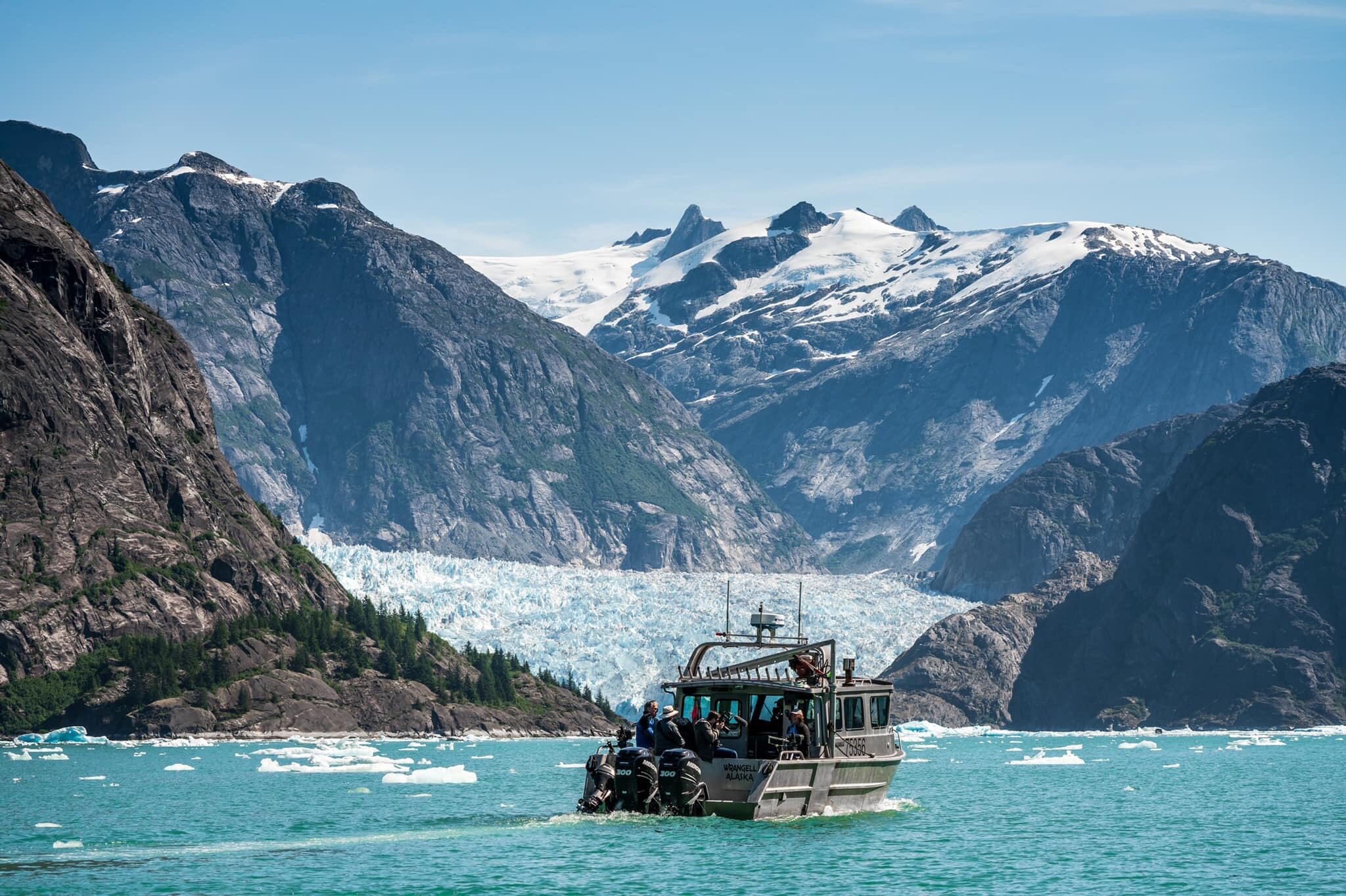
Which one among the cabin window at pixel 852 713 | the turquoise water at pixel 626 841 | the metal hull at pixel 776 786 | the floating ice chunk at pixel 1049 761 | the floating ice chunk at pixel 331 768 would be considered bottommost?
the turquoise water at pixel 626 841

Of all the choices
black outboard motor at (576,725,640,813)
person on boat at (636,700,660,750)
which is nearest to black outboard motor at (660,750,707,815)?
black outboard motor at (576,725,640,813)

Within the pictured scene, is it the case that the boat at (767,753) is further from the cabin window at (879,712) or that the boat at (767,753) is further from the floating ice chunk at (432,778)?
the floating ice chunk at (432,778)

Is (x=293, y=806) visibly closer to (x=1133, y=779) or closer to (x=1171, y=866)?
(x=1171, y=866)

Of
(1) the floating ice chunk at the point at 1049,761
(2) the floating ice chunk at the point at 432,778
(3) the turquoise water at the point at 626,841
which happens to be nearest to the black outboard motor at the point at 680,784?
(3) the turquoise water at the point at 626,841

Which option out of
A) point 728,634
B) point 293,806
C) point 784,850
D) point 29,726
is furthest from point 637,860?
point 29,726

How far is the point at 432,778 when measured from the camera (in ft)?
435

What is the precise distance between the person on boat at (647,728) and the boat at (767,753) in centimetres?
65

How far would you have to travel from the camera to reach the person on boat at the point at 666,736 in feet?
260

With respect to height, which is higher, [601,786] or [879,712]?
[879,712]

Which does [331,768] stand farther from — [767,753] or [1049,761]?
[767,753]

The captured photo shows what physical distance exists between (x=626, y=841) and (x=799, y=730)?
1036cm

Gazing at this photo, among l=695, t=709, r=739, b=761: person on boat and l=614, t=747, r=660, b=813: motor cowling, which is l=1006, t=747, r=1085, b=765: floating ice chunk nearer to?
l=695, t=709, r=739, b=761: person on boat

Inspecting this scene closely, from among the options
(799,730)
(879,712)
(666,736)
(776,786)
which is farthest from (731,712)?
(879,712)

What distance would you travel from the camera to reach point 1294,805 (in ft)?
373
